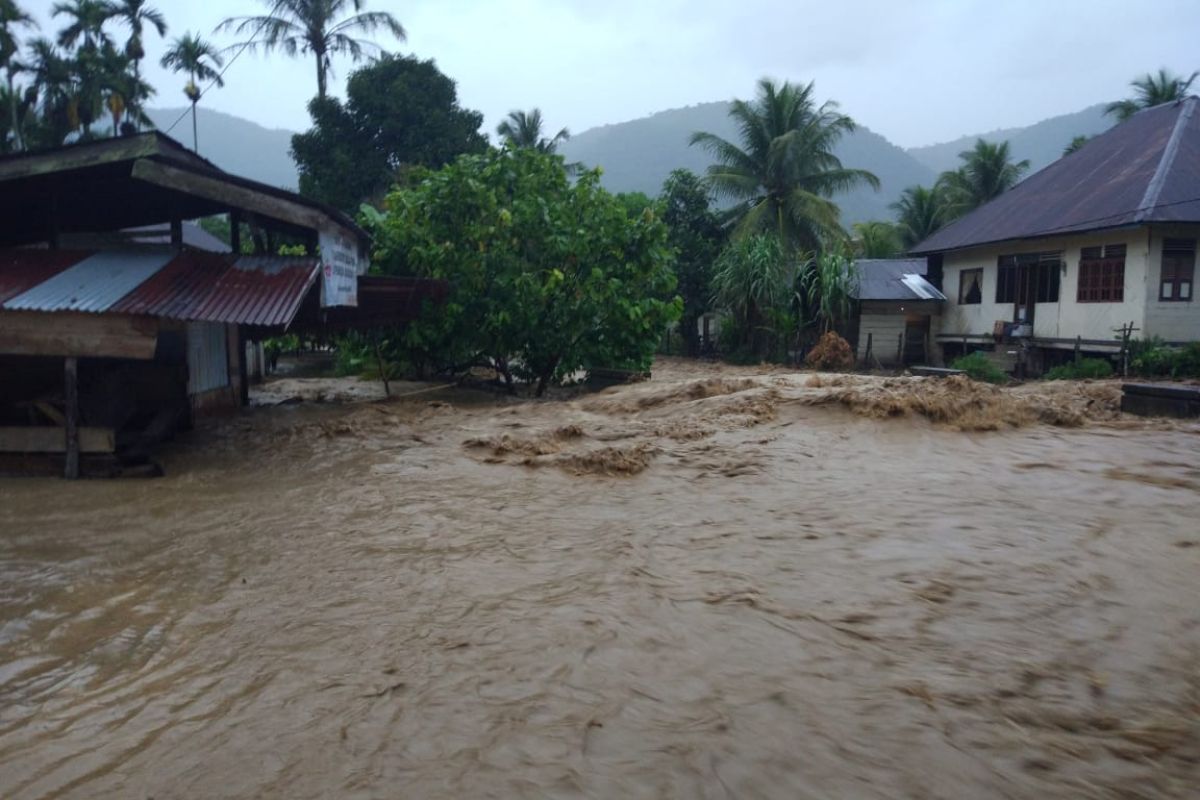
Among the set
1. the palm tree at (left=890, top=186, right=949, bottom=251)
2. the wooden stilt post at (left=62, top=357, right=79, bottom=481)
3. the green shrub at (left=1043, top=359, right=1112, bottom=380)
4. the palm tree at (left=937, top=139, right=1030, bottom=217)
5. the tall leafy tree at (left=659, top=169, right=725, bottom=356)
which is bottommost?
the wooden stilt post at (left=62, top=357, right=79, bottom=481)

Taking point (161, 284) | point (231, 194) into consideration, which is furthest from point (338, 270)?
point (161, 284)

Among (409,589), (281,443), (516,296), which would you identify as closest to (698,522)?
(409,589)

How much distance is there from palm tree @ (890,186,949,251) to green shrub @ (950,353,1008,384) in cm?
1598

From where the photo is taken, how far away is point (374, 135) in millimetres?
29609

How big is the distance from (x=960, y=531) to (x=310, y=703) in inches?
180

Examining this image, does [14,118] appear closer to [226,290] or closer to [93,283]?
[93,283]

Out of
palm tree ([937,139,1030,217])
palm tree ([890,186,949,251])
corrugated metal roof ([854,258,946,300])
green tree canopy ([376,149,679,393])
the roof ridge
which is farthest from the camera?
palm tree ([890,186,949,251])

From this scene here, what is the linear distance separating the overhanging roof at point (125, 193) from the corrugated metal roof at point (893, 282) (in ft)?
61.7

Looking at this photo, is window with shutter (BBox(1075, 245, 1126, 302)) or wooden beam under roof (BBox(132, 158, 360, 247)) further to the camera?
window with shutter (BBox(1075, 245, 1126, 302))

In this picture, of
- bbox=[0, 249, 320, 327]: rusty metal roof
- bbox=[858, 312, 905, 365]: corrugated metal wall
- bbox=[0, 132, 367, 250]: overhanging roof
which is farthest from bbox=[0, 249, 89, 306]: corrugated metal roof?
bbox=[858, 312, 905, 365]: corrugated metal wall

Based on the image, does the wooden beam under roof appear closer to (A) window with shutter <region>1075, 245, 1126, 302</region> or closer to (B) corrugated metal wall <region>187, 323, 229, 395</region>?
(B) corrugated metal wall <region>187, 323, 229, 395</region>

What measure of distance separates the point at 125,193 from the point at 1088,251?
64.5ft

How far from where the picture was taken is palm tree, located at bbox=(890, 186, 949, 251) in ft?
116

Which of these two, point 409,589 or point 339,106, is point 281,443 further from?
point 339,106
